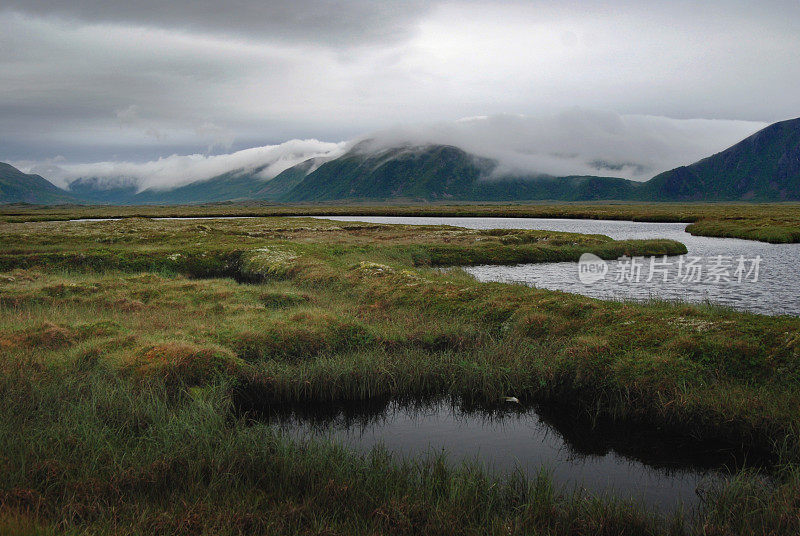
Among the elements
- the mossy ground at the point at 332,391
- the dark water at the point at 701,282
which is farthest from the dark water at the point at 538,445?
the dark water at the point at 701,282

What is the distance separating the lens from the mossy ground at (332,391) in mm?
8562

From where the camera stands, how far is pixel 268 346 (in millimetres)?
18719

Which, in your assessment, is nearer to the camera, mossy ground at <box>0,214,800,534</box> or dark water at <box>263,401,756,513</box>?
mossy ground at <box>0,214,800,534</box>

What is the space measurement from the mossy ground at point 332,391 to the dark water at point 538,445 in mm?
774

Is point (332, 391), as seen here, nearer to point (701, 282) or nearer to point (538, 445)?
point (538, 445)

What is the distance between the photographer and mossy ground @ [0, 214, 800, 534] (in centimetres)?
856

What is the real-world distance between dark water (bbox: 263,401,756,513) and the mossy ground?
2.54 ft

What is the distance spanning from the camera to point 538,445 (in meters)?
13.1

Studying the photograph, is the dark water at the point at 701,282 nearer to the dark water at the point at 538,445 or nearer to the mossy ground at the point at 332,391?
the mossy ground at the point at 332,391

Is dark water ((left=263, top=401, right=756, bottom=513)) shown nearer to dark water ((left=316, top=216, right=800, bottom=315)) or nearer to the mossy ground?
the mossy ground

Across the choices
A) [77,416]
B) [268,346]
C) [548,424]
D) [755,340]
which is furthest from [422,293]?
[77,416]

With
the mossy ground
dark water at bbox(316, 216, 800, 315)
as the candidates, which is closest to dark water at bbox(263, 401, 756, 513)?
the mossy ground

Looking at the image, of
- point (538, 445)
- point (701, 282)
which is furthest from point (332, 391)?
point (701, 282)

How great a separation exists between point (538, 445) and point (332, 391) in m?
6.46
